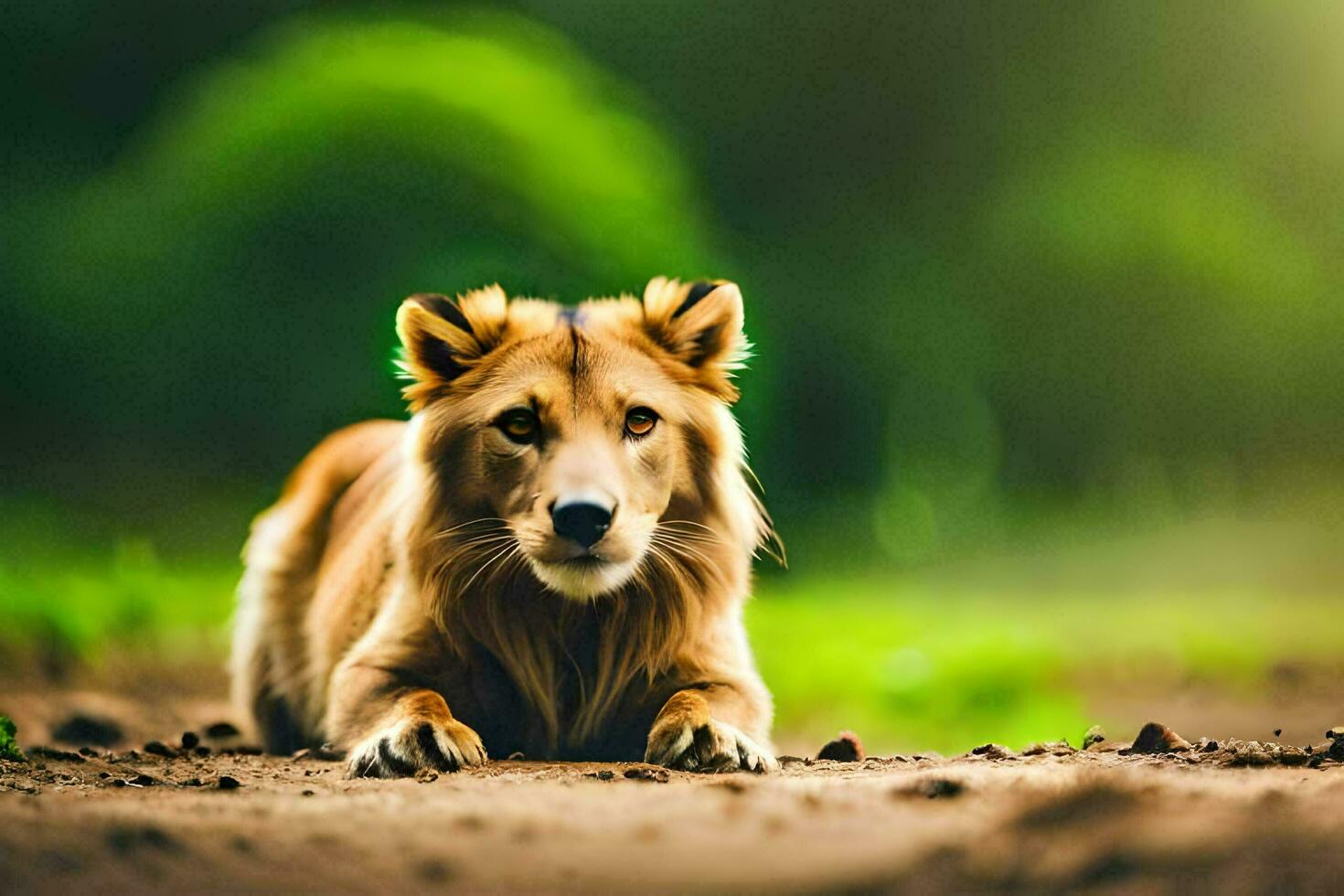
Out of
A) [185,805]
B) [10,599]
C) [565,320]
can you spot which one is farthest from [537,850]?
[10,599]

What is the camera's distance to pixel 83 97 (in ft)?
32.1

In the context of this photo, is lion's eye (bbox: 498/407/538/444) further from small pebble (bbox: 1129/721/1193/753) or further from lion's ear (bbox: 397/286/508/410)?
small pebble (bbox: 1129/721/1193/753)

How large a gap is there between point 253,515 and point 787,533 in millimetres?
3293

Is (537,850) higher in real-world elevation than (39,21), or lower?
lower

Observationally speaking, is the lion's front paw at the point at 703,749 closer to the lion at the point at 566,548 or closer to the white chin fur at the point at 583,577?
the lion at the point at 566,548

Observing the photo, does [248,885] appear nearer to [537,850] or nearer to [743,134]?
[537,850]

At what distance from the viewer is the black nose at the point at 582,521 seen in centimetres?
338

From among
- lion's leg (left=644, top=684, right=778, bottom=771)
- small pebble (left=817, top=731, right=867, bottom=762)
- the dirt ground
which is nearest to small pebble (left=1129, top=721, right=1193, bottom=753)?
the dirt ground

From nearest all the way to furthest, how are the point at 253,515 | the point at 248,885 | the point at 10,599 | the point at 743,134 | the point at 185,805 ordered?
the point at 248,885 < the point at 185,805 < the point at 10,599 < the point at 253,515 < the point at 743,134

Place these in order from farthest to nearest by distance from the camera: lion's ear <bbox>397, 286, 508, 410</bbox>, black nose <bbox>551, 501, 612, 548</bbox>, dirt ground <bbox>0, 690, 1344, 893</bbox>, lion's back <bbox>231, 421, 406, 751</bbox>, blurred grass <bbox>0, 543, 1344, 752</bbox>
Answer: blurred grass <bbox>0, 543, 1344, 752</bbox>, lion's back <bbox>231, 421, 406, 751</bbox>, lion's ear <bbox>397, 286, 508, 410</bbox>, black nose <bbox>551, 501, 612, 548</bbox>, dirt ground <bbox>0, 690, 1344, 893</bbox>

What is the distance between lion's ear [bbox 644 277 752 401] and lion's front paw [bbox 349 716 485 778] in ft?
4.12

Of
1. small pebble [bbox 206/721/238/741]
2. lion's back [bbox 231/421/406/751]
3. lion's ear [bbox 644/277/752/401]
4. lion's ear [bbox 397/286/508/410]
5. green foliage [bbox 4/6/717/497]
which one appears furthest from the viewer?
green foliage [bbox 4/6/717/497]

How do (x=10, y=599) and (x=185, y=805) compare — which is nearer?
(x=185, y=805)

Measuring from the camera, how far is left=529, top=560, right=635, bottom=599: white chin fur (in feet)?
11.5
